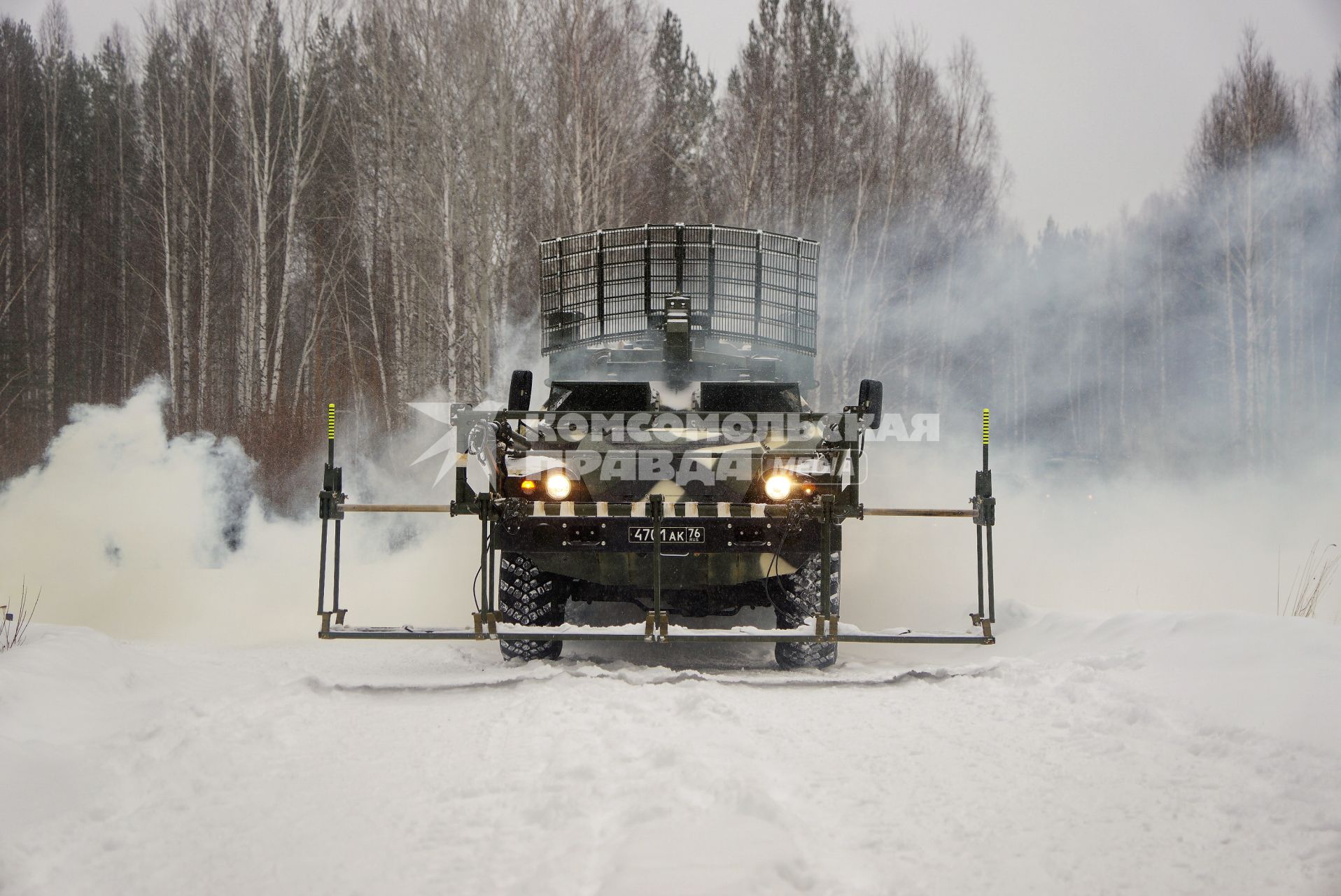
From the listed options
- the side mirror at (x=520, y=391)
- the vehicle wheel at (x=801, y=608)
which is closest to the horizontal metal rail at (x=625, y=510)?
the vehicle wheel at (x=801, y=608)

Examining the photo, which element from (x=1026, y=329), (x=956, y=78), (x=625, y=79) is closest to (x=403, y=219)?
(x=625, y=79)

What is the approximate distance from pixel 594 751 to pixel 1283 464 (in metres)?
23.2

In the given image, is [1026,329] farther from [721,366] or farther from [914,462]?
[721,366]

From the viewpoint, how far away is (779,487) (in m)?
6.55

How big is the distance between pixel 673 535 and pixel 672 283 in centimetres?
352

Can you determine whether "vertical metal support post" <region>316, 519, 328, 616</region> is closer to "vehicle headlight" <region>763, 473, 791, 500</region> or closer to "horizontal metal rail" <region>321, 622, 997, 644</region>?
"horizontal metal rail" <region>321, 622, 997, 644</region>

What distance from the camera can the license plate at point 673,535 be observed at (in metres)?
6.35

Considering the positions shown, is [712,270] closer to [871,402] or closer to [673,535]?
[871,402]

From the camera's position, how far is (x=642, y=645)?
26.5ft

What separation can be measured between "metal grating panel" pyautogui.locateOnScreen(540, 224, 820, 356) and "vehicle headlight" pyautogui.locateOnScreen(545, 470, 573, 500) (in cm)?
262

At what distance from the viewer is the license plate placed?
6352 mm

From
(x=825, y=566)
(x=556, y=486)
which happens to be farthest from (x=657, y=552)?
(x=825, y=566)

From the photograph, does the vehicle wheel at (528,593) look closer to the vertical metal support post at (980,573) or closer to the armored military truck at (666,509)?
the armored military truck at (666,509)

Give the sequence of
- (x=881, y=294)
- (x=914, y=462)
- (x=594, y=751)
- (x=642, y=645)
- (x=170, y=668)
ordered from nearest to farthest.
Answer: (x=594, y=751) → (x=170, y=668) → (x=642, y=645) → (x=914, y=462) → (x=881, y=294)
